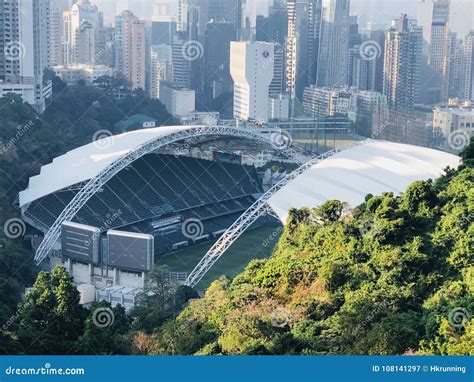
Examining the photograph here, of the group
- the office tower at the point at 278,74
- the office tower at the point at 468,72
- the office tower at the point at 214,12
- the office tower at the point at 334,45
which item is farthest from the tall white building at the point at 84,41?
the office tower at the point at 468,72

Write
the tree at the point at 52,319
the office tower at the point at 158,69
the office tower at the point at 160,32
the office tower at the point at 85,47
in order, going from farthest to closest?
the office tower at the point at 160,32
the office tower at the point at 85,47
the office tower at the point at 158,69
the tree at the point at 52,319

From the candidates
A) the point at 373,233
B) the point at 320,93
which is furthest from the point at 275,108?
the point at 373,233

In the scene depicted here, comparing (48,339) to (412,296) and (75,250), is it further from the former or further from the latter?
(75,250)

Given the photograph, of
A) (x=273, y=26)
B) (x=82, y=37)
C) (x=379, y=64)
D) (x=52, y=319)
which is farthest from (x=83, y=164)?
(x=273, y=26)

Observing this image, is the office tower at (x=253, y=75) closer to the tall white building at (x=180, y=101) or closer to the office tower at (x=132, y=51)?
the tall white building at (x=180, y=101)

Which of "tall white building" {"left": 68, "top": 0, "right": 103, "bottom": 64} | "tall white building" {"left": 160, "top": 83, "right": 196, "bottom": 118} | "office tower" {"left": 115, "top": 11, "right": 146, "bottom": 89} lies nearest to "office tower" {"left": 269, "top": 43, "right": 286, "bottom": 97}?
"tall white building" {"left": 160, "top": 83, "right": 196, "bottom": 118}
